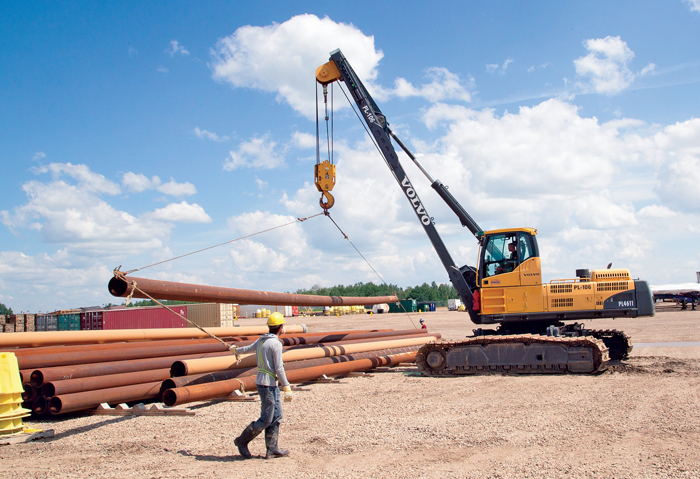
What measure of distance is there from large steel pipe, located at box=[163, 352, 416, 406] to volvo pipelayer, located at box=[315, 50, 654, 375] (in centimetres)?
163

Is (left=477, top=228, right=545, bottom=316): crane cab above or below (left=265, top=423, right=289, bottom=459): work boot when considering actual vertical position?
above

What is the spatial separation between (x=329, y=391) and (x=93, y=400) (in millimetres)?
4773

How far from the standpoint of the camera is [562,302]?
14.3 metres

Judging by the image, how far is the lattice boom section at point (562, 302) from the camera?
14258 mm

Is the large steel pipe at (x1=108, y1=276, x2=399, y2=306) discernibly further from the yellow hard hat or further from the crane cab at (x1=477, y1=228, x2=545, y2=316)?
the crane cab at (x1=477, y1=228, x2=545, y2=316)

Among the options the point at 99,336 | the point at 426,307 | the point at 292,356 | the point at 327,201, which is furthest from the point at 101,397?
the point at 426,307

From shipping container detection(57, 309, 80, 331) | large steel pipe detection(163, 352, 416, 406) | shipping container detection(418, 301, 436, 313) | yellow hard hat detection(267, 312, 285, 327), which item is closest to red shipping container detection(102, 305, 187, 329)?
shipping container detection(57, 309, 80, 331)

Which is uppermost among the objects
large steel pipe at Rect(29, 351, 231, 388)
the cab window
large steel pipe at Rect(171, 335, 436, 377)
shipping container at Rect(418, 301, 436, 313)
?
the cab window

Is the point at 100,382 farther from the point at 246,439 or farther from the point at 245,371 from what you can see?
the point at 246,439

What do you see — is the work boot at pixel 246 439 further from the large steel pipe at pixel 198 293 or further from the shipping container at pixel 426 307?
the shipping container at pixel 426 307

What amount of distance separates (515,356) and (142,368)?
871 cm

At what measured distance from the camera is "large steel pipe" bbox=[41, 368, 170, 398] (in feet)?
30.0

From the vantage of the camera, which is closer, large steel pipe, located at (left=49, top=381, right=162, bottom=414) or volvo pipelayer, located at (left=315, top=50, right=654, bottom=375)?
large steel pipe, located at (left=49, top=381, right=162, bottom=414)

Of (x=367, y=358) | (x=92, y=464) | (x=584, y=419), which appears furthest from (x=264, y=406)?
(x=367, y=358)
